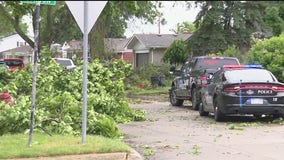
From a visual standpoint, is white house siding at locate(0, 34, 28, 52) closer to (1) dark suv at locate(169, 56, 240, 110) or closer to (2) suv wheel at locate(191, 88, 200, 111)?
(1) dark suv at locate(169, 56, 240, 110)

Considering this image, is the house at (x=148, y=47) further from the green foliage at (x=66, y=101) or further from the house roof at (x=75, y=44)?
the green foliage at (x=66, y=101)

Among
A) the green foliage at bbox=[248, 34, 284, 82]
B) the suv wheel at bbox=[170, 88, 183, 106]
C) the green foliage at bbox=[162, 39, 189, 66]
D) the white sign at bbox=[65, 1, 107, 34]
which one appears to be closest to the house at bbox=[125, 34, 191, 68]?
the green foliage at bbox=[162, 39, 189, 66]

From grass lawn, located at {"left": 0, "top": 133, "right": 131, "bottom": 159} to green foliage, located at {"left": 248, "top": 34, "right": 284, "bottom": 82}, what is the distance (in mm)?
14292

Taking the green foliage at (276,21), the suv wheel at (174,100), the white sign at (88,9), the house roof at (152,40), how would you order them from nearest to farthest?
the white sign at (88,9) < the suv wheel at (174,100) < the green foliage at (276,21) < the house roof at (152,40)

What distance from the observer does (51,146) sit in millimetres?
9102

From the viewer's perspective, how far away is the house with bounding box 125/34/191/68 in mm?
50031

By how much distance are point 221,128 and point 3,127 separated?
218 inches

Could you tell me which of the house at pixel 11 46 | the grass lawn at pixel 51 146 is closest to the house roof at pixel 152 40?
the grass lawn at pixel 51 146

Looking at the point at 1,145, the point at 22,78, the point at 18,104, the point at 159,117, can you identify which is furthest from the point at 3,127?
the point at 159,117

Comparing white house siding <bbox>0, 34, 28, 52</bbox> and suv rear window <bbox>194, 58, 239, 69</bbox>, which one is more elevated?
white house siding <bbox>0, 34, 28, 52</bbox>

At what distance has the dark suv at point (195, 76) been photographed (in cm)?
1928

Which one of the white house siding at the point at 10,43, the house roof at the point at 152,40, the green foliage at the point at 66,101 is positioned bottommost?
the green foliage at the point at 66,101

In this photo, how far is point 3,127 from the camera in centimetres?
1084

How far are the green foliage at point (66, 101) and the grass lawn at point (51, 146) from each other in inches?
25.3
